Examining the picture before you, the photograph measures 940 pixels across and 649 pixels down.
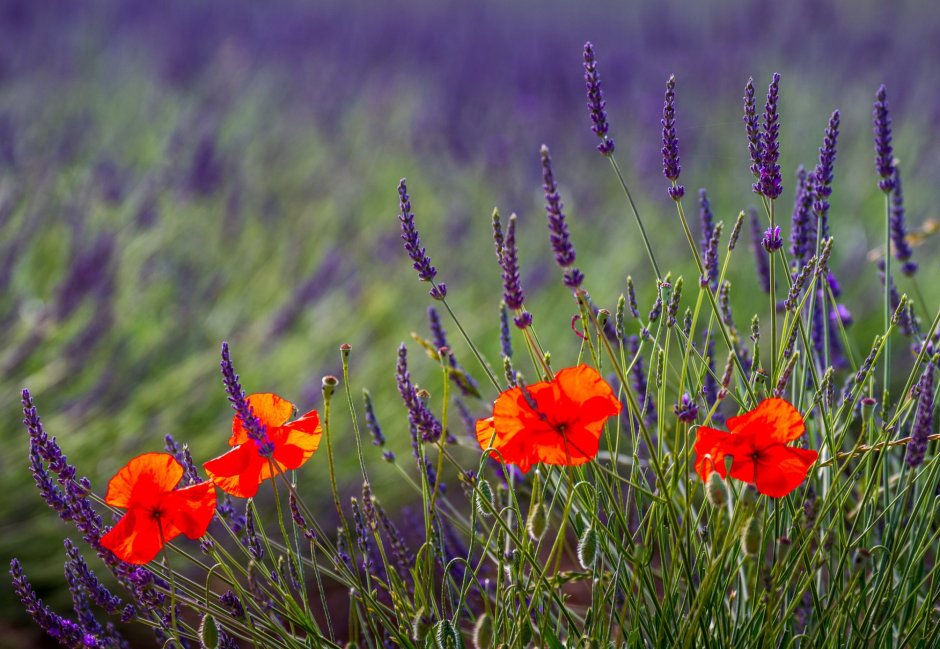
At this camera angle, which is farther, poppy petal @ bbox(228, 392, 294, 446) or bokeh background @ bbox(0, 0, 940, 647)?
bokeh background @ bbox(0, 0, 940, 647)

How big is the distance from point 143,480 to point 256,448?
115 millimetres

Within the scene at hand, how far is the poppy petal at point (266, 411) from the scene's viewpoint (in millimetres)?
1110

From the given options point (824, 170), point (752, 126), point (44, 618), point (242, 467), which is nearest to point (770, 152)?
point (752, 126)

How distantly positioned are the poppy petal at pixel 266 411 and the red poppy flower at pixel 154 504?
9cm

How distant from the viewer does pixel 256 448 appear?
42.3 inches

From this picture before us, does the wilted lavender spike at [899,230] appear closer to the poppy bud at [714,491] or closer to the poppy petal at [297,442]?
the poppy bud at [714,491]

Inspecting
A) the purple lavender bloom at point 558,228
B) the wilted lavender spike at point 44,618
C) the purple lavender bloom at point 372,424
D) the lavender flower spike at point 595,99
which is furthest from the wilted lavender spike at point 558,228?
the wilted lavender spike at point 44,618

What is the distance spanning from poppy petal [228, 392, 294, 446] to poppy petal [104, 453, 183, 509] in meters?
0.09

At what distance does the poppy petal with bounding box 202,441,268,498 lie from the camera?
3.52ft

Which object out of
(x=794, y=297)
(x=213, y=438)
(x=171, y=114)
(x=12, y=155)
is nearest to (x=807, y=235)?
(x=794, y=297)

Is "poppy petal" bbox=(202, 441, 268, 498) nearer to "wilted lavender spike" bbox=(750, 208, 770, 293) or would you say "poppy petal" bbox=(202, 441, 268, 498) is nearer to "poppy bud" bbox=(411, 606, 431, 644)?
"poppy bud" bbox=(411, 606, 431, 644)

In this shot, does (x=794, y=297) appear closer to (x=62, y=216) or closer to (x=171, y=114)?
(x=62, y=216)

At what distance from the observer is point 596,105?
1112 millimetres

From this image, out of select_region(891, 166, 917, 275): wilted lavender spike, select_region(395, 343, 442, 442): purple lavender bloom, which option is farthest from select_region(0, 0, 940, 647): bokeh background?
select_region(395, 343, 442, 442): purple lavender bloom
